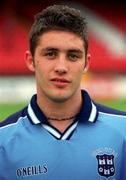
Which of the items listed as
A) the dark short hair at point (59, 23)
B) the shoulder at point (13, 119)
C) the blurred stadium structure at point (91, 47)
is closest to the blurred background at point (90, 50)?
the blurred stadium structure at point (91, 47)

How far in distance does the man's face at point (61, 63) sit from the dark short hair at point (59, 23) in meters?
0.02

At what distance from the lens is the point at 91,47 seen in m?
20.4

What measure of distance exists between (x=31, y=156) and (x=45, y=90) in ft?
1.09

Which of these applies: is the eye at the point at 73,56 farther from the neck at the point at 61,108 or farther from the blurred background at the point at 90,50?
the blurred background at the point at 90,50

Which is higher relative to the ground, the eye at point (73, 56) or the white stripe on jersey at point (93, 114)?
the eye at point (73, 56)

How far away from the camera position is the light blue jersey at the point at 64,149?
326 cm

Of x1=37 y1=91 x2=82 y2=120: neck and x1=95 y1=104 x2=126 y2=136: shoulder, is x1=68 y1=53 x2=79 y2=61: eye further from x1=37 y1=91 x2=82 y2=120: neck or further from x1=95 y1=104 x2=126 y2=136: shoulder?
x1=95 y1=104 x2=126 y2=136: shoulder

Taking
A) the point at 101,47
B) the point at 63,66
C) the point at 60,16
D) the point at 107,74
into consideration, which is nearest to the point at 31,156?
the point at 63,66

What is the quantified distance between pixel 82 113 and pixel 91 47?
17081mm

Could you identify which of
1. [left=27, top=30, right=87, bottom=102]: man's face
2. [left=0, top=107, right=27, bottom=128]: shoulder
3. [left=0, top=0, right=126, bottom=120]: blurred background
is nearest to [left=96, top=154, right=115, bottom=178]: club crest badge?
[left=27, top=30, right=87, bottom=102]: man's face

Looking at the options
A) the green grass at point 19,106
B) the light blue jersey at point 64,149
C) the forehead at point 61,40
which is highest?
the forehead at point 61,40

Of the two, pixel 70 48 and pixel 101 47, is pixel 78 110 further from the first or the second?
pixel 101 47

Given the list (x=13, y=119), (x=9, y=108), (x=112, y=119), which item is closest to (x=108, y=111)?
(x=112, y=119)

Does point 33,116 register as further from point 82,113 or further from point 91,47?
point 91,47
